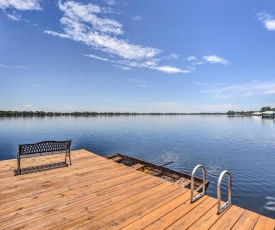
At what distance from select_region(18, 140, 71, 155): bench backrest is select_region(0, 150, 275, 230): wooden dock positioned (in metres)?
0.99

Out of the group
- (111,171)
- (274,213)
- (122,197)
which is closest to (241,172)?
(274,213)

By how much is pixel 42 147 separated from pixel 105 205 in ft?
15.8

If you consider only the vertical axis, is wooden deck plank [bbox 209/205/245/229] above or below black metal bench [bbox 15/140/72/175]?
below

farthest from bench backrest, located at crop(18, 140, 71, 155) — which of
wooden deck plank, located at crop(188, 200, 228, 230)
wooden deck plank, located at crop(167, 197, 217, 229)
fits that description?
wooden deck plank, located at crop(188, 200, 228, 230)

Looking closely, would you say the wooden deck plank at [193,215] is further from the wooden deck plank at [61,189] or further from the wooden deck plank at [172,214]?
the wooden deck plank at [61,189]

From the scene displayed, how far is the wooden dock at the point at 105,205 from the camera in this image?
4539 millimetres

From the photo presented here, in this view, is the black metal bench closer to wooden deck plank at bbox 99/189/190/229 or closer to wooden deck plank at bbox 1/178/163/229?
wooden deck plank at bbox 1/178/163/229

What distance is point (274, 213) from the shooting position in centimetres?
1072

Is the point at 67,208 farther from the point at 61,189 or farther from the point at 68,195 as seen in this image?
the point at 61,189

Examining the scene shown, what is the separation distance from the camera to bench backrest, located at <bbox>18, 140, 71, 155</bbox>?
805cm

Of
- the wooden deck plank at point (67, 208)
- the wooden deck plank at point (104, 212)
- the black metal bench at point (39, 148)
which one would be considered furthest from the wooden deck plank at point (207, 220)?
the black metal bench at point (39, 148)

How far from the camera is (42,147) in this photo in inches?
342

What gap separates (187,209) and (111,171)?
13.7 ft

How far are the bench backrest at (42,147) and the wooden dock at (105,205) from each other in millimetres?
986
